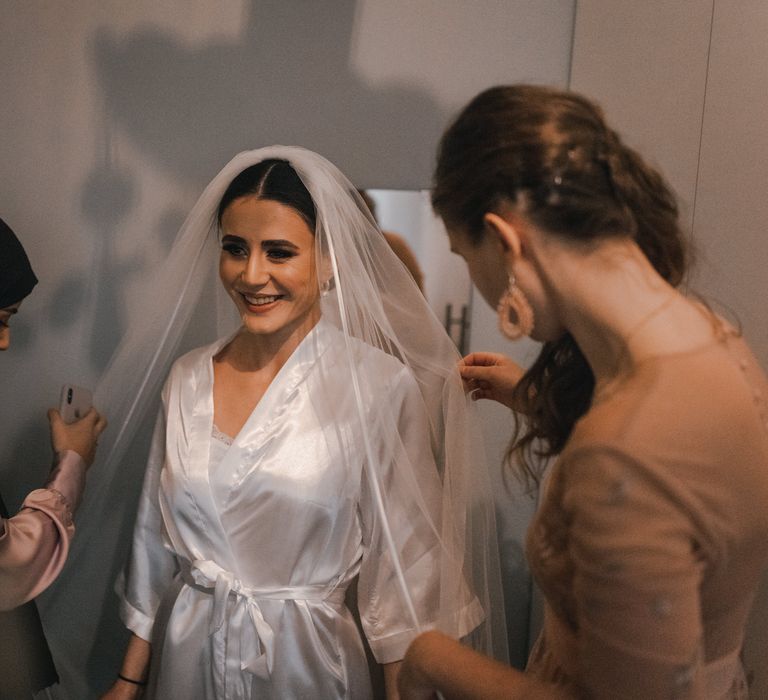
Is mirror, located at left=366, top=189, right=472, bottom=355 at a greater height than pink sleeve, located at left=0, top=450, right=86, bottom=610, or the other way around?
mirror, located at left=366, top=189, right=472, bottom=355

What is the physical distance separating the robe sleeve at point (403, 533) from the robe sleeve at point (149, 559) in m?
0.38

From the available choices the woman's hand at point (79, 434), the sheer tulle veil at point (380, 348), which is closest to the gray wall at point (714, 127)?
the sheer tulle veil at point (380, 348)

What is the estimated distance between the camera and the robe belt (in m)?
1.31

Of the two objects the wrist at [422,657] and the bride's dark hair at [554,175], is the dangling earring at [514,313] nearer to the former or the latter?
the bride's dark hair at [554,175]

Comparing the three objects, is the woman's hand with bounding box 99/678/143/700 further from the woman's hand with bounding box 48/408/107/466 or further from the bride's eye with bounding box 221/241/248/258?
the bride's eye with bounding box 221/241/248/258

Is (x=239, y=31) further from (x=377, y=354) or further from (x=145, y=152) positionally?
(x=377, y=354)

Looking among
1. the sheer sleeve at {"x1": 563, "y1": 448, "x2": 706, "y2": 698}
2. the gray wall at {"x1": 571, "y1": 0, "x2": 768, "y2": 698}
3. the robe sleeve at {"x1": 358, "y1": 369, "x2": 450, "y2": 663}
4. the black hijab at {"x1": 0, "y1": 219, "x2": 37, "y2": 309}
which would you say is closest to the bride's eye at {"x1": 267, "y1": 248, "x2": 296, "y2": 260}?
the robe sleeve at {"x1": 358, "y1": 369, "x2": 450, "y2": 663}

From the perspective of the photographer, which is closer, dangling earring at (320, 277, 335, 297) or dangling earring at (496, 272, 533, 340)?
dangling earring at (496, 272, 533, 340)

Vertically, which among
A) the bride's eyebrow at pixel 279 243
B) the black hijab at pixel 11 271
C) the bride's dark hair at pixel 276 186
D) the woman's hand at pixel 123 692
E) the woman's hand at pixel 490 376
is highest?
the bride's dark hair at pixel 276 186

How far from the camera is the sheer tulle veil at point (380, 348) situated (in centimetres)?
128

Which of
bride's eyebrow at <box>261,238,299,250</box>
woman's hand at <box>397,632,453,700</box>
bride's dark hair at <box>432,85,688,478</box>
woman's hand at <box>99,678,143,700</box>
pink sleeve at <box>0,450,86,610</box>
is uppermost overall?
bride's dark hair at <box>432,85,688,478</box>

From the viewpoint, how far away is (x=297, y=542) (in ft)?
4.33

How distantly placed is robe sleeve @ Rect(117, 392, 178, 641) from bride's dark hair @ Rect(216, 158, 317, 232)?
42 cm

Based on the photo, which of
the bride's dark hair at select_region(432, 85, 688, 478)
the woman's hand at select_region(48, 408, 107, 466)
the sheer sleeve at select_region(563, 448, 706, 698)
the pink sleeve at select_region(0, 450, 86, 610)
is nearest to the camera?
the sheer sleeve at select_region(563, 448, 706, 698)
